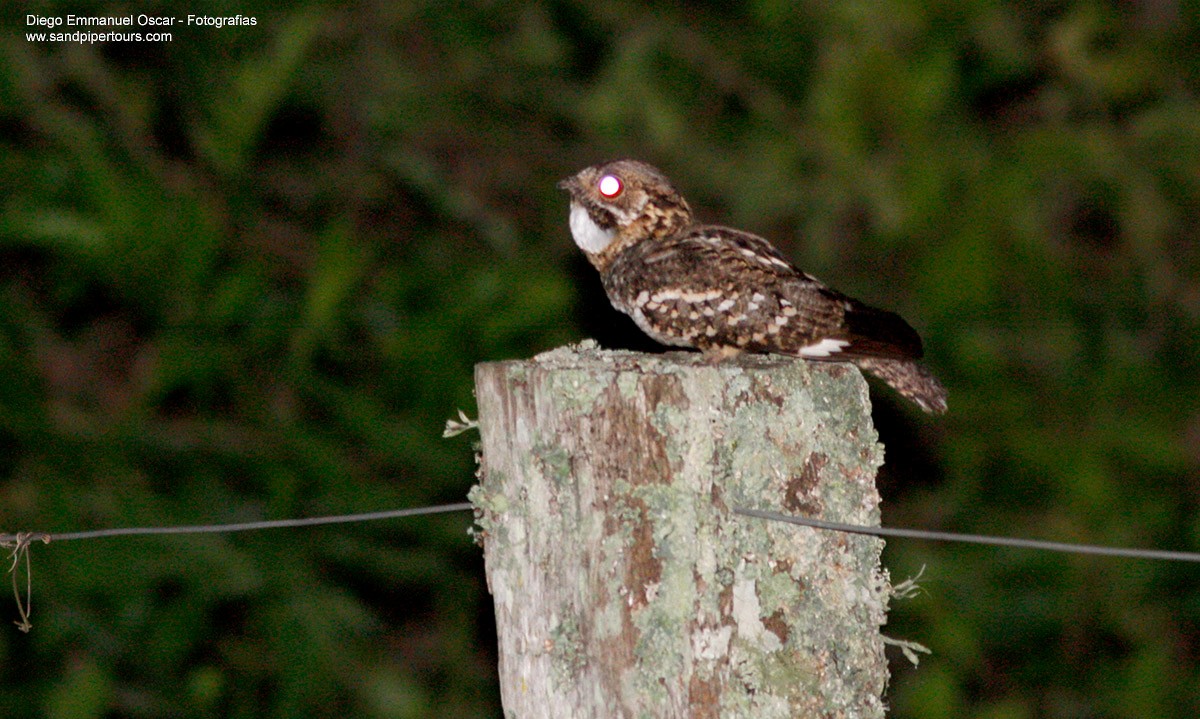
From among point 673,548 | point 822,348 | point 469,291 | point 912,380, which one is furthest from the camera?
point 469,291

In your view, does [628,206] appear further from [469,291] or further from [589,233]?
[469,291]

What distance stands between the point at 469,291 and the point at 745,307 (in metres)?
3.76

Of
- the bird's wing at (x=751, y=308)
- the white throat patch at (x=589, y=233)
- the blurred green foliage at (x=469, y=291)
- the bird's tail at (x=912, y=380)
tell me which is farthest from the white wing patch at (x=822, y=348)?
the blurred green foliage at (x=469, y=291)

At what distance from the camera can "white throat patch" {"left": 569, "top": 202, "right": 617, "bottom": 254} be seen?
3.09 meters

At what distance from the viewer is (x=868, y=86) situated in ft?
24.8

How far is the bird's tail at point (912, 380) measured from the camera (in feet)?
9.20

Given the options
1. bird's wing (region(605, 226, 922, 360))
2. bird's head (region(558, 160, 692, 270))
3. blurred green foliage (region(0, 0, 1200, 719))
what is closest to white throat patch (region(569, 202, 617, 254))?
bird's head (region(558, 160, 692, 270))

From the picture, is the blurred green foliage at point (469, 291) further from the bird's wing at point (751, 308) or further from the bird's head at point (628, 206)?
the bird's wing at point (751, 308)

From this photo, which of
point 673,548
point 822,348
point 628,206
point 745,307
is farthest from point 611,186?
point 673,548

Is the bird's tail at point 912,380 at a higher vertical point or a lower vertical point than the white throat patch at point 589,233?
lower

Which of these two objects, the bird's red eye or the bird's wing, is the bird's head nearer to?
the bird's red eye

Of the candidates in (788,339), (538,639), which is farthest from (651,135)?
(538,639)

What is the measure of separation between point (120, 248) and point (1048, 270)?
475cm

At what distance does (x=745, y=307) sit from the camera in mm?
2643
